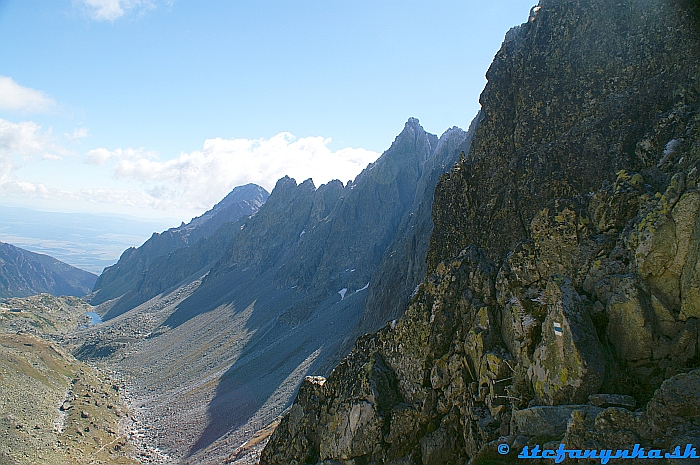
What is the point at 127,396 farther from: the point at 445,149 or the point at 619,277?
the point at 445,149

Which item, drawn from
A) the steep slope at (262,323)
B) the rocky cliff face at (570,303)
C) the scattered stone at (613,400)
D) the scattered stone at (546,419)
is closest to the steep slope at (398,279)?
the steep slope at (262,323)

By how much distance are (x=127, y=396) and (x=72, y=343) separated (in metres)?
73.1

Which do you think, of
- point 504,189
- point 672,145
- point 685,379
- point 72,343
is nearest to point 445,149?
point 504,189

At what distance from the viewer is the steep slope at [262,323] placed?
8402 cm

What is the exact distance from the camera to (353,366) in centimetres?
2239

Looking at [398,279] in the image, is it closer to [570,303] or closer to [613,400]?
[570,303]

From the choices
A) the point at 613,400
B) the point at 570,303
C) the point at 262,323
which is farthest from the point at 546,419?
the point at 262,323

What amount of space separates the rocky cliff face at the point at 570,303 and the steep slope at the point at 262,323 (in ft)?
183

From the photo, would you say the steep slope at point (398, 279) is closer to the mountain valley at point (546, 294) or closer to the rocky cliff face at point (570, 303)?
the mountain valley at point (546, 294)

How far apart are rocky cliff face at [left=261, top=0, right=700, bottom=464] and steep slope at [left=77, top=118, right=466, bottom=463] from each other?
55635mm

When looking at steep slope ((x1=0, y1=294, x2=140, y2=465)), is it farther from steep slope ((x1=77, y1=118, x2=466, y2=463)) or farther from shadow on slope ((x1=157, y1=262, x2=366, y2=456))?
shadow on slope ((x1=157, y1=262, x2=366, y2=456))

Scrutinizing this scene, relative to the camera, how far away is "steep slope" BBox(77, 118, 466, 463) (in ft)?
276

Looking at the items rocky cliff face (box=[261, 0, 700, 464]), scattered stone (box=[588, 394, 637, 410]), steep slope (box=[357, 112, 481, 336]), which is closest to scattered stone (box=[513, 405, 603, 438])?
rocky cliff face (box=[261, 0, 700, 464])

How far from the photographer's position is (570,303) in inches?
584
